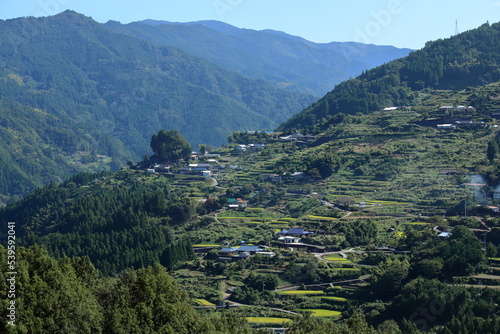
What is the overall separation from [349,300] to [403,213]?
19.3 m

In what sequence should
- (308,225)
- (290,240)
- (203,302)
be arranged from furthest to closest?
1. (308,225)
2. (290,240)
3. (203,302)

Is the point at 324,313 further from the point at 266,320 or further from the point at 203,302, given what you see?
the point at 203,302

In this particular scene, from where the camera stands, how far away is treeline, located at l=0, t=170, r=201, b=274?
6531 cm

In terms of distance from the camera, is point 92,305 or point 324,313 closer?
point 92,305

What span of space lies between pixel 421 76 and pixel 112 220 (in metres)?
57.7

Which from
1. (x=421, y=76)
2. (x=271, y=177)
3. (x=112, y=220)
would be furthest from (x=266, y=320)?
(x=421, y=76)

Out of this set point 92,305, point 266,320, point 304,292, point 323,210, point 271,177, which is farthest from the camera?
point 271,177

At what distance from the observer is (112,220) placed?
3071 inches

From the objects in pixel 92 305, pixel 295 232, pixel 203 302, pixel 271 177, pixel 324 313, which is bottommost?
pixel 324 313

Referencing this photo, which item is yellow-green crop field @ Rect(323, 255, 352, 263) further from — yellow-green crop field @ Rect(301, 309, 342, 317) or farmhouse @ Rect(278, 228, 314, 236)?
yellow-green crop field @ Rect(301, 309, 342, 317)

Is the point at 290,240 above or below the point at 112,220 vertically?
below

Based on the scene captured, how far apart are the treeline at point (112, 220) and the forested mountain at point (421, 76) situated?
106 feet

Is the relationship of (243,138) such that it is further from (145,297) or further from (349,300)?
(145,297)

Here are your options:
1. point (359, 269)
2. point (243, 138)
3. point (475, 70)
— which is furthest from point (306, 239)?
point (475, 70)
